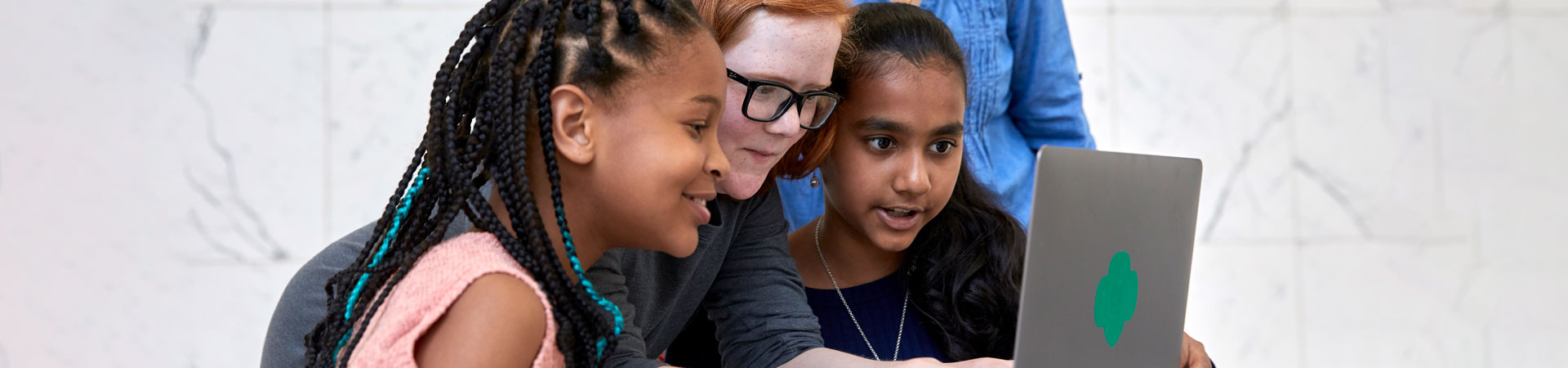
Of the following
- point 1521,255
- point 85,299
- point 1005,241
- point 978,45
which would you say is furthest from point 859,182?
point 1521,255

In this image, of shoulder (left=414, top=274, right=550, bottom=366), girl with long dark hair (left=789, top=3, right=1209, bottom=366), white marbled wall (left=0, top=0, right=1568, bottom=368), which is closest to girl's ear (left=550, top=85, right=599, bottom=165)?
shoulder (left=414, top=274, right=550, bottom=366)

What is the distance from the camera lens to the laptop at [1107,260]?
29.3 inches

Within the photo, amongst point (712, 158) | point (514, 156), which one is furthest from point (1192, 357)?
point (514, 156)

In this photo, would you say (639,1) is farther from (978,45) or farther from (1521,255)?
(1521,255)

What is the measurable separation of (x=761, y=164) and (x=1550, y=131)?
289 cm

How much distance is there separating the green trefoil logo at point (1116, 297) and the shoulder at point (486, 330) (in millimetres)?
387

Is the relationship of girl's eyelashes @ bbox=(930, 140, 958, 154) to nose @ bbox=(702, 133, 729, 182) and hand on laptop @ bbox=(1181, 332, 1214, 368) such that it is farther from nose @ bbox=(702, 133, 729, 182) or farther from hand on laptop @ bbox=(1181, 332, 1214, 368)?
nose @ bbox=(702, 133, 729, 182)

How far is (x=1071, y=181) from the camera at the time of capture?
76cm

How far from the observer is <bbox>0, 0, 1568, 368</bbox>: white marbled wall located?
243 centimetres

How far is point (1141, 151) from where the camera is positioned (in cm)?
299

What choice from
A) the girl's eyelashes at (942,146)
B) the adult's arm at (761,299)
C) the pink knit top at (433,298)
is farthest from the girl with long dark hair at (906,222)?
the pink knit top at (433,298)

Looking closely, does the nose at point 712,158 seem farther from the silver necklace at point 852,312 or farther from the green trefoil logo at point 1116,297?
the silver necklace at point 852,312

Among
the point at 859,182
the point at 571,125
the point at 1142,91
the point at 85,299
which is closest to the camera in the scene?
the point at 571,125

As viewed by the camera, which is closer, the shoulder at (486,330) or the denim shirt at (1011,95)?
the shoulder at (486,330)
